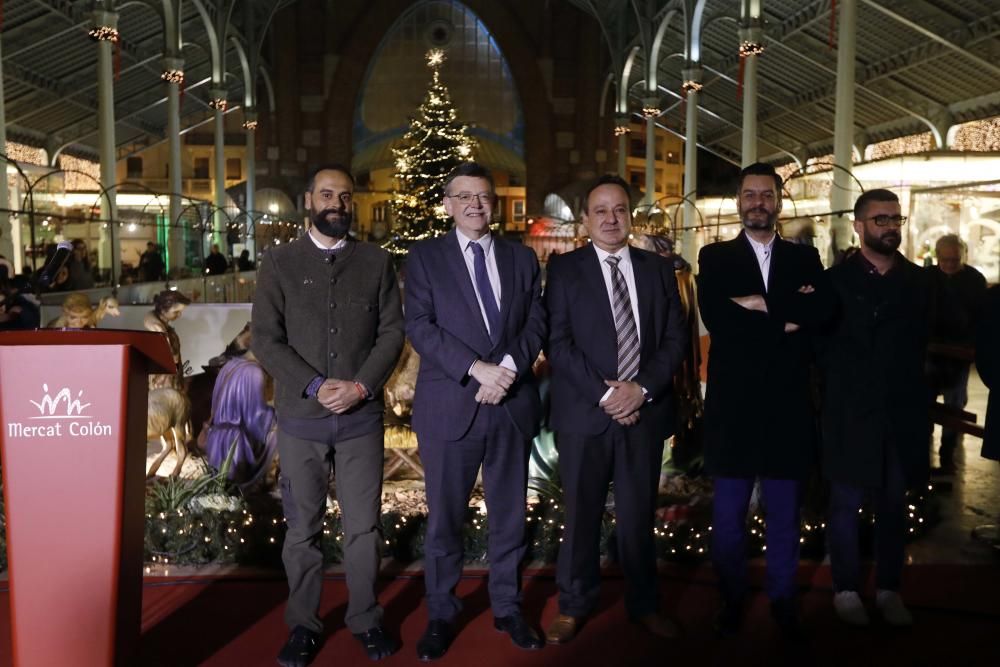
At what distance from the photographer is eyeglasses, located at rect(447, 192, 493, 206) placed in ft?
11.9

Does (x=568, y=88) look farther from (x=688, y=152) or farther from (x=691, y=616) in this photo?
(x=691, y=616)

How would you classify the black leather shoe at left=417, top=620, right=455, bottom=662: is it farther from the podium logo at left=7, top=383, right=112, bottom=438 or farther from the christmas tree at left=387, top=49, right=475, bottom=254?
the christmas tree at left=387, top=49, right=475, bottom=254

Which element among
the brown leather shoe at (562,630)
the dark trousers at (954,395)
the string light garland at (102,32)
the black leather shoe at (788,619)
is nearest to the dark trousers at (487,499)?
the brown leather shoe at (562,630)

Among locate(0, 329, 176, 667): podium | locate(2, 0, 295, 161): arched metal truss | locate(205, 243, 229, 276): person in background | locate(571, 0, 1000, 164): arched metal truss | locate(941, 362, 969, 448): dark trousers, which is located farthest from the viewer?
locate(2, 0, 295, 161): arched metal truss

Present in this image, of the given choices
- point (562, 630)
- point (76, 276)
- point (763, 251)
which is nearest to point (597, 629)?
point (562, 630)

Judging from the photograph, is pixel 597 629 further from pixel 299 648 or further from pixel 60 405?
pixel 60 405

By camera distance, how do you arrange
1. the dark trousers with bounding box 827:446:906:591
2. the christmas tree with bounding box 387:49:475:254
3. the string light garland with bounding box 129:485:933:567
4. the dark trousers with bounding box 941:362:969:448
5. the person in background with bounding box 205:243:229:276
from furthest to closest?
1. the christmas tree with bounding box 387:49:475:254
2. the person in background with bounding box 205:243:229:276
3. the dark trousers with bounding box 941:362:969:448
4. the string light garland with bounding box 129:485:933:567
5. the dark trousers with bounding box 827:446:906:591

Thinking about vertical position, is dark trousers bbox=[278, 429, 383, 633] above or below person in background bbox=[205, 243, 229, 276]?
below

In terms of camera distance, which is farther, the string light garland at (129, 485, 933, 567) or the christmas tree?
the christmas tree

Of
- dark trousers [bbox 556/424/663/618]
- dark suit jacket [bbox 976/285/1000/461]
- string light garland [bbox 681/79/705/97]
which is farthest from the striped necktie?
string light garland [bbox 681/79/705/97]

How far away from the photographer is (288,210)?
33656 mm

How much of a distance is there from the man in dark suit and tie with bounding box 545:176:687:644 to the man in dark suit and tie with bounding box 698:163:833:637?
8.4 inches

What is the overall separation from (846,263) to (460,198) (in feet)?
5.83

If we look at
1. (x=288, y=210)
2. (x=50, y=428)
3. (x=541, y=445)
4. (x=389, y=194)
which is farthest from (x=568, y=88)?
(x=50, y=428)
